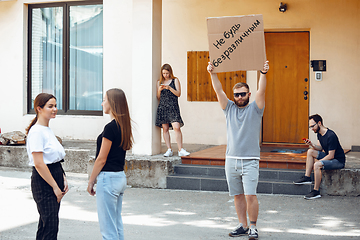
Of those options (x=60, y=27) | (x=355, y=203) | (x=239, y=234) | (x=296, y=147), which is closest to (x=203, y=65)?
(x=296, y=147)

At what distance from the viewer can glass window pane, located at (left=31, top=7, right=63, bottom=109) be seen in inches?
432

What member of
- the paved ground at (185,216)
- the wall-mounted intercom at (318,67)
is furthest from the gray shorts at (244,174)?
the wall-mounted intercom at (318,67)

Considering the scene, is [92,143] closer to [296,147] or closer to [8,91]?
[8,91]

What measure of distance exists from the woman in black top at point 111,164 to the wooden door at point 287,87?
22.3 feet

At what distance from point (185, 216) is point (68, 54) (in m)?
6.82

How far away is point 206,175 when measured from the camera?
7.31 meters

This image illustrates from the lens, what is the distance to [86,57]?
10805 millimetres

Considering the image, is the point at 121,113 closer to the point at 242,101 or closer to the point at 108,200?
the point at 108,200

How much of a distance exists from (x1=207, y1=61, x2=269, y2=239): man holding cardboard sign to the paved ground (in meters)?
0.59

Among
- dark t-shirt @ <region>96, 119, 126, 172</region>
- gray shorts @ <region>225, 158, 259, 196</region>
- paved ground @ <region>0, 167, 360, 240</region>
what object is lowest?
paved ground @ <region>0, 167, 360, 240</region>

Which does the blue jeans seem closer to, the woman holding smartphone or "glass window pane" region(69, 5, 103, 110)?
the woman holding smartphone

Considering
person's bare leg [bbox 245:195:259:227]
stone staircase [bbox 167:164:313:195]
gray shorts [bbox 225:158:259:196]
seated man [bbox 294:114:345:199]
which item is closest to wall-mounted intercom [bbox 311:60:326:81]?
seated man [bbox 294:114:345:199]

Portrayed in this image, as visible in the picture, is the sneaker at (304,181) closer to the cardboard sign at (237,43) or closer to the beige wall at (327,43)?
the cardboard sign at (237,43)

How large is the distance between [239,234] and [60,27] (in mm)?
8191
